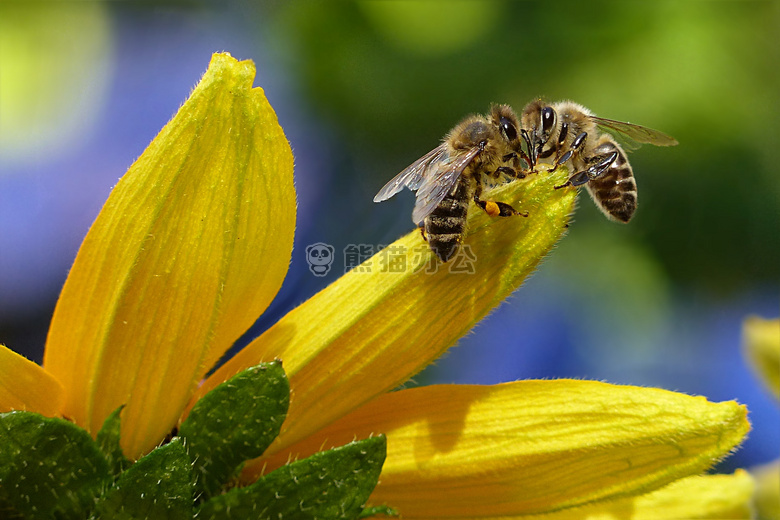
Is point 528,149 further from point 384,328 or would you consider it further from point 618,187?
point 384,328

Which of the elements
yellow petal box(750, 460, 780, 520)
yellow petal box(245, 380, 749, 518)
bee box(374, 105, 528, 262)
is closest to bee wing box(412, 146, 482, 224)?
bee box(374, 105, 528, 262)

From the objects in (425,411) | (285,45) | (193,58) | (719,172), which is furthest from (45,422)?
(719,172)

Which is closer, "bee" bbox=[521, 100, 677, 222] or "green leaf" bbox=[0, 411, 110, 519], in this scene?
"green leaf" bbox=[0, 411, 110, 519]

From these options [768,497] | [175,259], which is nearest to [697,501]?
[768,497]

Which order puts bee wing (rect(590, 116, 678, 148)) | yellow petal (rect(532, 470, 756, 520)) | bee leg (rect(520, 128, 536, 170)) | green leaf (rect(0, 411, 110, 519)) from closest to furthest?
green leaf (rect(0, 411, 110, 519)), yellow petal (rect(532, 470, 756, 520)), bee leg (rect(520, 128, 536, 170)), bee wing (rect(590, 116, 678, 148))

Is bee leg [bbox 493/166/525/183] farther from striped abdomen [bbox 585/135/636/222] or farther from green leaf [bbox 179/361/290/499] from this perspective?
green leaf [bbox 179/361/290/499]

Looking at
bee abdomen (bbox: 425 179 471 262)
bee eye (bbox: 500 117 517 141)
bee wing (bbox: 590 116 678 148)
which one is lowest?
bee abdomen (bbox: 425 179 471 262)

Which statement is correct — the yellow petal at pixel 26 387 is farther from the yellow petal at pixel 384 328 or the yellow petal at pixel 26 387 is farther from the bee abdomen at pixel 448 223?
the bee abdomen at pixel 448 223
